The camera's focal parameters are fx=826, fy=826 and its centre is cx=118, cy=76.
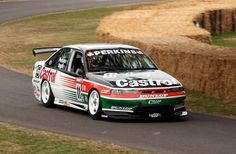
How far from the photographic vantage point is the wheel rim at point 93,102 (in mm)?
14609

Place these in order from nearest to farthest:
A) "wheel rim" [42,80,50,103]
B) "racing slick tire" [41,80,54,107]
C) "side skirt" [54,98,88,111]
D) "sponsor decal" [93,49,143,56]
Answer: "side skirt" [54,98,88,111] < "sponsor decal" [93,49,143,56] < "racing slick tire" [41,80,54,107] < "wheel rim" [42,80,50,103]

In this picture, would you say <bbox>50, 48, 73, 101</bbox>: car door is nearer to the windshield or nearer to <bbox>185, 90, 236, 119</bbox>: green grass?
the windshield

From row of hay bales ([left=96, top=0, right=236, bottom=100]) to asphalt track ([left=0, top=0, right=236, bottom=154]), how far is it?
198 centimetres

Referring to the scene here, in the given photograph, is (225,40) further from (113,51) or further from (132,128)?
(132,128)

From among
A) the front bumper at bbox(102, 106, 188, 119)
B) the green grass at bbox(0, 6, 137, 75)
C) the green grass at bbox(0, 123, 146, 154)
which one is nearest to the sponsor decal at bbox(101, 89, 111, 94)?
the front bumper at bbox(102, 106, 188, 119)

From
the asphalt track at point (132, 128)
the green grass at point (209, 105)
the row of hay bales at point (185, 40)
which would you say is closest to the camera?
the asphalt track at point (132, 128)

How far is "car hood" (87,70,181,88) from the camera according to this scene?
47.0ft

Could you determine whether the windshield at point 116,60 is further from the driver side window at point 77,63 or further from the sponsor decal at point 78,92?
the sponsor decal at point 78,92

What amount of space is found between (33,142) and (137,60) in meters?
4.25

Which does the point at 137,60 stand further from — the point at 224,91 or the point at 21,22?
the point at 21,22

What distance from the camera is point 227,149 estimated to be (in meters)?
11.5

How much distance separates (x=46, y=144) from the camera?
11789 millimetres

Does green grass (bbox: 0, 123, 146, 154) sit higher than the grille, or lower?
higher

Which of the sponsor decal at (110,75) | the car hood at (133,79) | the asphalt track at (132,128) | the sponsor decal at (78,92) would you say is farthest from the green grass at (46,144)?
the sponsor decal at (78,92)
